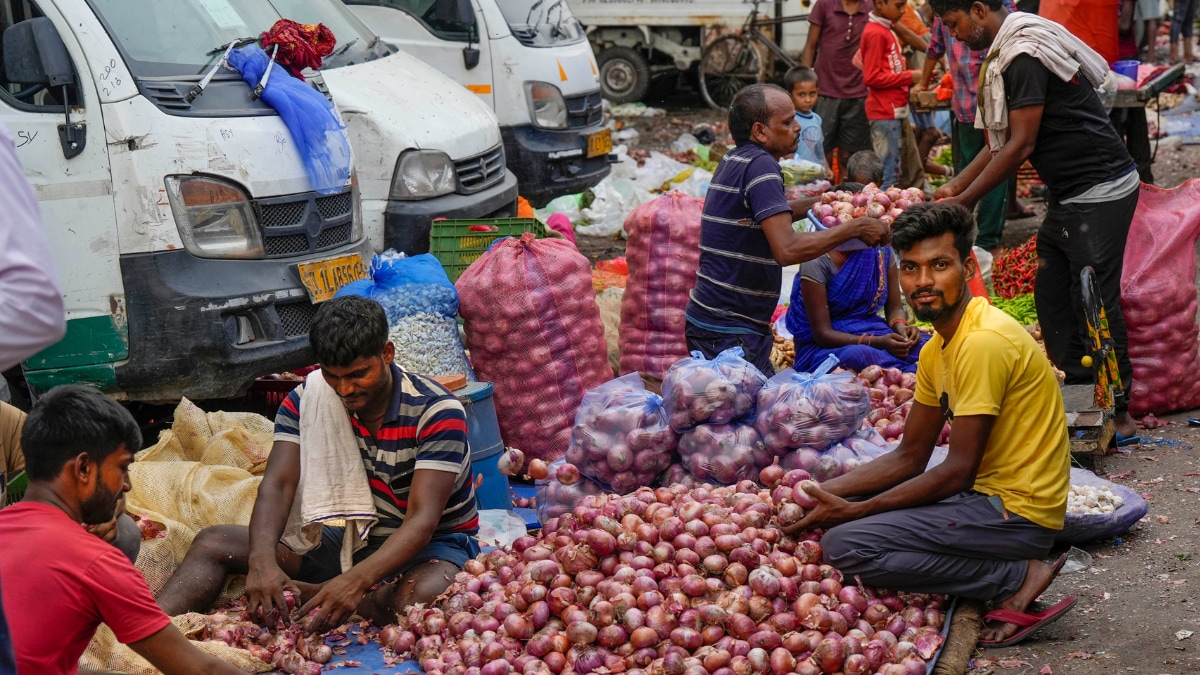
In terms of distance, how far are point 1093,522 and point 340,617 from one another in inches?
105

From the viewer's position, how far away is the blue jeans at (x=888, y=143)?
31.4 ft

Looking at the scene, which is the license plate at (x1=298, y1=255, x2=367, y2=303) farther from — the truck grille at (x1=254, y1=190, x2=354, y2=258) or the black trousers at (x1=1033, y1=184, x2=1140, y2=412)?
the black trousers at (x1=1033, y1=184, x2=1140, y2=412)

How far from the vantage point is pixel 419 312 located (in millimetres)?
5637

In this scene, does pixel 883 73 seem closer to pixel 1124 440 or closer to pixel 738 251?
pixel 1124 440

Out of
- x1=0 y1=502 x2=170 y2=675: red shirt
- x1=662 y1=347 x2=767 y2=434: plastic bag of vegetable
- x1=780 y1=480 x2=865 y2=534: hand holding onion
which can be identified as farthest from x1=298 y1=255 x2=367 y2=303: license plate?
x1=0 y1=502 x2=170 y2=675: red shirt

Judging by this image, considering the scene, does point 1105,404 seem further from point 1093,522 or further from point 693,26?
point 693,26

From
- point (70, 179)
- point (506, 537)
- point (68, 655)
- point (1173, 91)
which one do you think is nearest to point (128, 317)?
point (70, 179)

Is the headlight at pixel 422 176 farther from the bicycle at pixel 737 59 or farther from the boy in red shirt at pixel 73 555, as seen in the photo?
the bicycle at pixel 737 59

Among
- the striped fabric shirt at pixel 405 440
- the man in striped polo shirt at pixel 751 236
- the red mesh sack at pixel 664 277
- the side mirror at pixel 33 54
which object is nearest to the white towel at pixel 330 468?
the striped fabric shirt at pixel 405 440

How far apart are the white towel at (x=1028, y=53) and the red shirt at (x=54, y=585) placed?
4186mm

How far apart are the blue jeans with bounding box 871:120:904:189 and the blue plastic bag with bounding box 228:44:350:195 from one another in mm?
5111

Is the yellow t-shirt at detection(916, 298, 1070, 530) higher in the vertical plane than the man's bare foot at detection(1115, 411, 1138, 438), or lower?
higher

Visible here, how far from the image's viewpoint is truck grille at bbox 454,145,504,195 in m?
7.36

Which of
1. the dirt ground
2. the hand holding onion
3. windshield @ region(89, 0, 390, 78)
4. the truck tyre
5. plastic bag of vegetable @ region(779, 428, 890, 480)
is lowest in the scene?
the truck tyre
